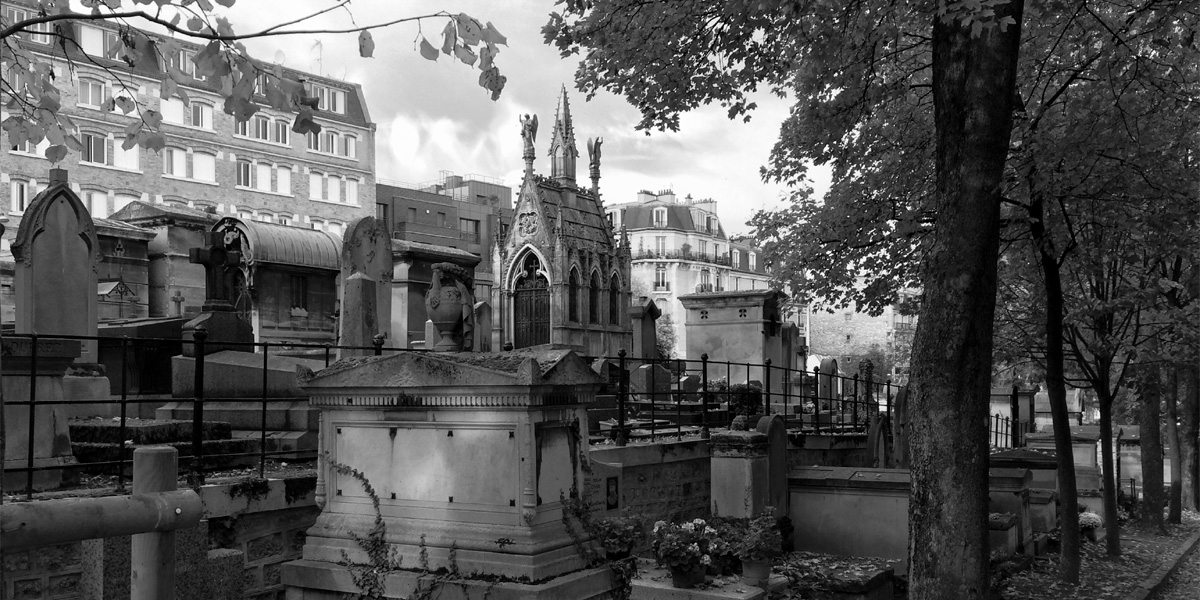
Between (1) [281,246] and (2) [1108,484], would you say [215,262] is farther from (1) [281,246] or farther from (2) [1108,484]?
(2) [1108,484]

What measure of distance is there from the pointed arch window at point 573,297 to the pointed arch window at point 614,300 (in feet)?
6.97

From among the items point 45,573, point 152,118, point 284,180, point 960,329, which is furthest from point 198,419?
point 284,180

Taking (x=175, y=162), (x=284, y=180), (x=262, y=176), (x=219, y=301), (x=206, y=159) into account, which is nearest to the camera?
(x=219, y=301)

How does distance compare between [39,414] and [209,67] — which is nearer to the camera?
[209,67]

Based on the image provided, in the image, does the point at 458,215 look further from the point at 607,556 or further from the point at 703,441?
the point at 607,556

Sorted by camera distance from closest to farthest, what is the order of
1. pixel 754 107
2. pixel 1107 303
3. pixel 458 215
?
pixel 754 107
pixel 1107 303
pixel 458 215

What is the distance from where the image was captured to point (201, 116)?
174ft

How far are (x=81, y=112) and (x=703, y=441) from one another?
43.9 metres

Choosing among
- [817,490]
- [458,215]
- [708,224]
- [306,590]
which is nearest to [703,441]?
[817,490]

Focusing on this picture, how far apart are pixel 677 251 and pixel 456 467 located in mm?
87709

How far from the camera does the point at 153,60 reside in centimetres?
500

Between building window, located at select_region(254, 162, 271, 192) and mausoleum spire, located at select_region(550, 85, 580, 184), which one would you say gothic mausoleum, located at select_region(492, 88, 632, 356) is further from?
building window, located at select_region(254, 162, 271, 192)

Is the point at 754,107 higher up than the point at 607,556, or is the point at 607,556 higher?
the point at 754,107

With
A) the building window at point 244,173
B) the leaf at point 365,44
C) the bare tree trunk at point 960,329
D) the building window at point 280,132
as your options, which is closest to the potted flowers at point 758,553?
the bare tree trunk at point 960,329
